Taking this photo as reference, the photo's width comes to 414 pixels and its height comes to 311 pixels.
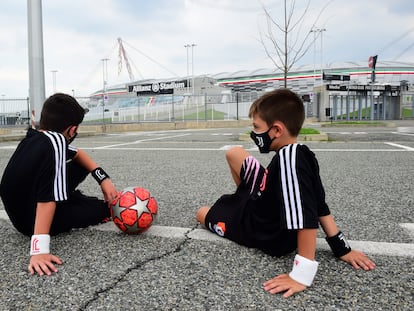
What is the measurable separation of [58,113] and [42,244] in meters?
0.77

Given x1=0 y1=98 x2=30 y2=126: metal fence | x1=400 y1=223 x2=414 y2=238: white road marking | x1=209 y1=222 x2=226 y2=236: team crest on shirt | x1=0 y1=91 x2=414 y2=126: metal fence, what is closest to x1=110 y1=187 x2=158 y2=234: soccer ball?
x1=209 y1=222 x2=226 y2=236: team crest on shirt

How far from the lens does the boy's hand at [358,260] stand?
75.9 inches

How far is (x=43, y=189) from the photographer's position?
2.03 metres

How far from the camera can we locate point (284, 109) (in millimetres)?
1822

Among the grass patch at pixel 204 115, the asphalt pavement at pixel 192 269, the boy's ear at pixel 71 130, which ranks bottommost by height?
the asphalt pavement at pixel 192 269

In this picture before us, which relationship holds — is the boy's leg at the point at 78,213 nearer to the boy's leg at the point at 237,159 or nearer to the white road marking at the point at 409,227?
the boy's leg at the point at 237,159

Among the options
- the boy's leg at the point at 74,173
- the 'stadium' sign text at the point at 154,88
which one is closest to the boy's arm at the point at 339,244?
the boy's leg at the point at 74,173

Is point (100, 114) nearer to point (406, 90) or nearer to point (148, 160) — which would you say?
point (148, 160)

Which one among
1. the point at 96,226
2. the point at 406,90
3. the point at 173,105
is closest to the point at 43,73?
the point at 96,226

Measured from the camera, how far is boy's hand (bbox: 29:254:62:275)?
1.90 m

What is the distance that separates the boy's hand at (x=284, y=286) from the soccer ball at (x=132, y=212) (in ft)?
3.29

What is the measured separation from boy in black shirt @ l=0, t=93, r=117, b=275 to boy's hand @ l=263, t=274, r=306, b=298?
1133 mm

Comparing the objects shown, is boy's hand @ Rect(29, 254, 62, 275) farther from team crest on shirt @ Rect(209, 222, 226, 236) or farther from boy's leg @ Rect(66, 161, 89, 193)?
team crest on shirt @ Rect(209, 222, 226, 236)

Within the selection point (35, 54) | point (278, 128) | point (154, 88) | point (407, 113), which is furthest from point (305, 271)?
point (154, 88)
